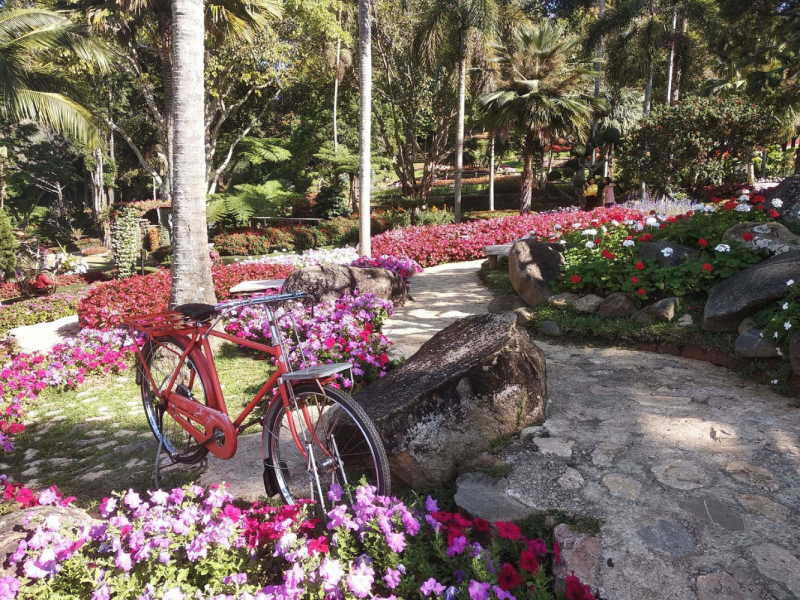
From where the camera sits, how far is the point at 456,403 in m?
3.14

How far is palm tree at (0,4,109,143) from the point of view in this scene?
12.9 m

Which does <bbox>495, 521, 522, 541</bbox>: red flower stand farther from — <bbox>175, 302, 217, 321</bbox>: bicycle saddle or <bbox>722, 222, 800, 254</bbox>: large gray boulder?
<bbox>722, 222, 800, 254</bbox>: large gray boulder

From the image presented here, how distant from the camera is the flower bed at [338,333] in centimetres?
477

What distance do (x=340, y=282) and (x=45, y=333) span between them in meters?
5.92

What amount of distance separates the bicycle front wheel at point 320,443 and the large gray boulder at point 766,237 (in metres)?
4.98

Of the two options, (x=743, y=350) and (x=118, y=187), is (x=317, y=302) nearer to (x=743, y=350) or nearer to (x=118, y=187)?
(x=743, y=350)

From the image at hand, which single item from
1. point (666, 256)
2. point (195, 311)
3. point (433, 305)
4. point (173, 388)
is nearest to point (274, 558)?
point (195, 311)

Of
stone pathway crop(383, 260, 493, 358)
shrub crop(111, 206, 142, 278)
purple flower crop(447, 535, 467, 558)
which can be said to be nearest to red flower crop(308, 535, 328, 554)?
purple flower crop(447, 535, 467, 558)

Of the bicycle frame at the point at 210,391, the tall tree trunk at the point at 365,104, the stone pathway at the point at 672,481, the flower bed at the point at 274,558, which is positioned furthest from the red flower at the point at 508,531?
the tall tree trunk at the point at 365,104

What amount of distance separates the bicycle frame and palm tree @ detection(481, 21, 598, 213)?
16.5 metres

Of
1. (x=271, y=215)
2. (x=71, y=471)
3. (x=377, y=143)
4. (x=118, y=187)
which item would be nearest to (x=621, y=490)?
(x=71, y=471)

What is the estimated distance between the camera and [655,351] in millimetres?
5094

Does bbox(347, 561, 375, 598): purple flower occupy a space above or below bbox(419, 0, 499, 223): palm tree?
below

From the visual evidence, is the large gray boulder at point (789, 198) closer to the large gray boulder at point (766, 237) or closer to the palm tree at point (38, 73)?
the large gray boulder at point (766, 237)
